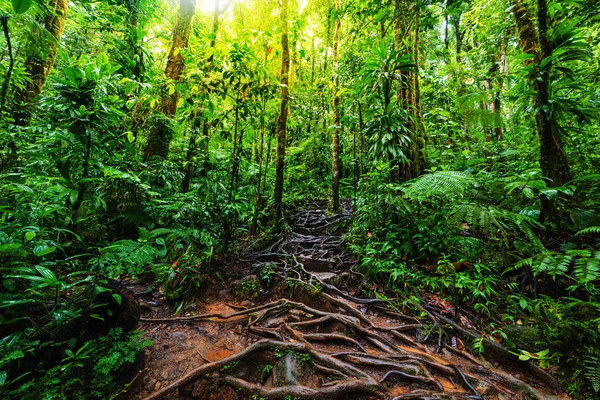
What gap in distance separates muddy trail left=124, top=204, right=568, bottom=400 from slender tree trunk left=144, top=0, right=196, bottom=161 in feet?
9.52

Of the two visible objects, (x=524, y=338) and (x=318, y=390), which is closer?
(x=318, y=390)

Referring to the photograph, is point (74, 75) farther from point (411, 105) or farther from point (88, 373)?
point (411, 105)

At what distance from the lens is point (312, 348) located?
2627mm

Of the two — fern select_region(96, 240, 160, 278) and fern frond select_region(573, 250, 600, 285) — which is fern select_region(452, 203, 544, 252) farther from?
fern select_region(96, 240, 160, 278)

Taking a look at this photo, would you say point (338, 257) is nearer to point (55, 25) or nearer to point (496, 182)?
point (496, 182)

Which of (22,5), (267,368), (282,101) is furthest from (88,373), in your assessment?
(282,101)

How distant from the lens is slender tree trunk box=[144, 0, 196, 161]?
5.09 meters

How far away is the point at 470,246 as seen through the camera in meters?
3.42

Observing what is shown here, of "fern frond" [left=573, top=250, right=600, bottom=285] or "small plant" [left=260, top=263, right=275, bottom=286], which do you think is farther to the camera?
"small plant" [left=260, top=263, right=275, bottom=286]

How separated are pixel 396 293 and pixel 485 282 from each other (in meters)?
1.11

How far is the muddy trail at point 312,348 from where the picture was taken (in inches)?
86.3

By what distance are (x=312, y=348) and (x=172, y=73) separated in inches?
243

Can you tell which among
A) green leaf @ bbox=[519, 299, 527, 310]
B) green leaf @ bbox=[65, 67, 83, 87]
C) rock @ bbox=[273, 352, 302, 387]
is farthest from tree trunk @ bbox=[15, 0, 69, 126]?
green leaf @ bbox=[519, 299, 527, 310]

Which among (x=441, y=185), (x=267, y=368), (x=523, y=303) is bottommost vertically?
(x=267, y=368)
